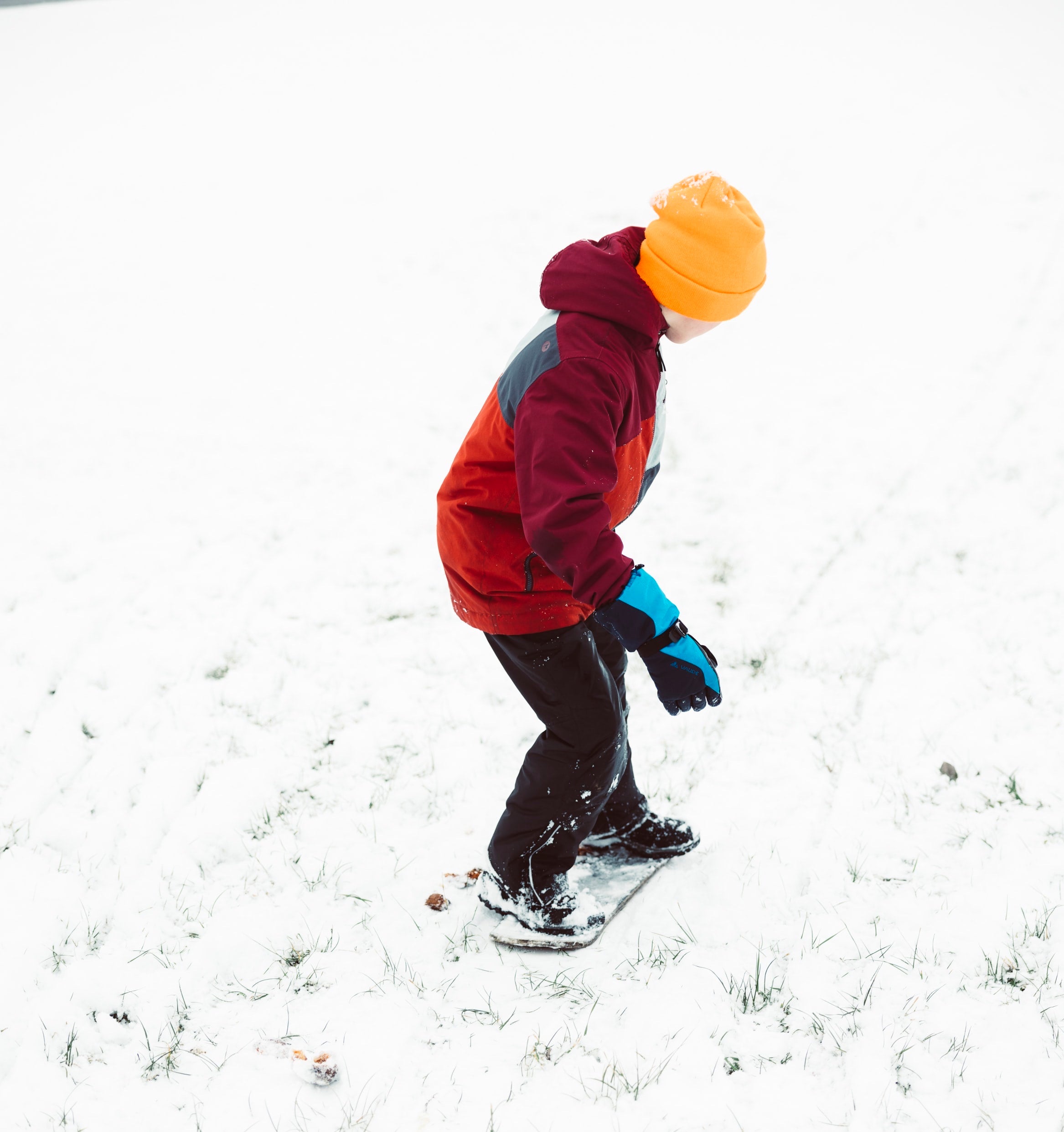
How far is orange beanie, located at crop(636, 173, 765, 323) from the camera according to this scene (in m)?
2.15

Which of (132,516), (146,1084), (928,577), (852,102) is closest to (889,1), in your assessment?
(852,102)

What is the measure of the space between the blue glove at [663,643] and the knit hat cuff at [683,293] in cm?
70

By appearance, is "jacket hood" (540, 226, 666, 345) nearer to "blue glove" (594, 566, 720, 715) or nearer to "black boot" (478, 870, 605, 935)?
"blue glove" (594, 566, 720, 715)

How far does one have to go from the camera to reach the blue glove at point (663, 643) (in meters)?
2.00

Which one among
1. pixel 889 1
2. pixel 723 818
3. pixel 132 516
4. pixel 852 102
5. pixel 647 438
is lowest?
pixel 723 818

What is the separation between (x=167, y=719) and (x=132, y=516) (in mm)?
2079

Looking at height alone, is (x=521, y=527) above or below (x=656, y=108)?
below

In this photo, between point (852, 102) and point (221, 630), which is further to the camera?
point (852, 102)

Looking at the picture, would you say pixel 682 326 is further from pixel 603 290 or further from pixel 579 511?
pixel 579 511

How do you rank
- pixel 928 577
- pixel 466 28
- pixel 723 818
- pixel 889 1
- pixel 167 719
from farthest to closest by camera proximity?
pixel 889 1 → pixel 466 28 → pixel 928 577 → pixel 167 719 → pixel 723 818

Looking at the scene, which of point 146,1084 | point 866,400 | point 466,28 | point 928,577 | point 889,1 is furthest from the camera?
point 889,1

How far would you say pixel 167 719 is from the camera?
372 cm

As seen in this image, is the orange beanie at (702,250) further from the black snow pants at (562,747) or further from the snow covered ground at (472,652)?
the snow covered ground at (472,652)

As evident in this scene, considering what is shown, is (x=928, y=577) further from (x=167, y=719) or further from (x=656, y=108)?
(x=656, y=108)
